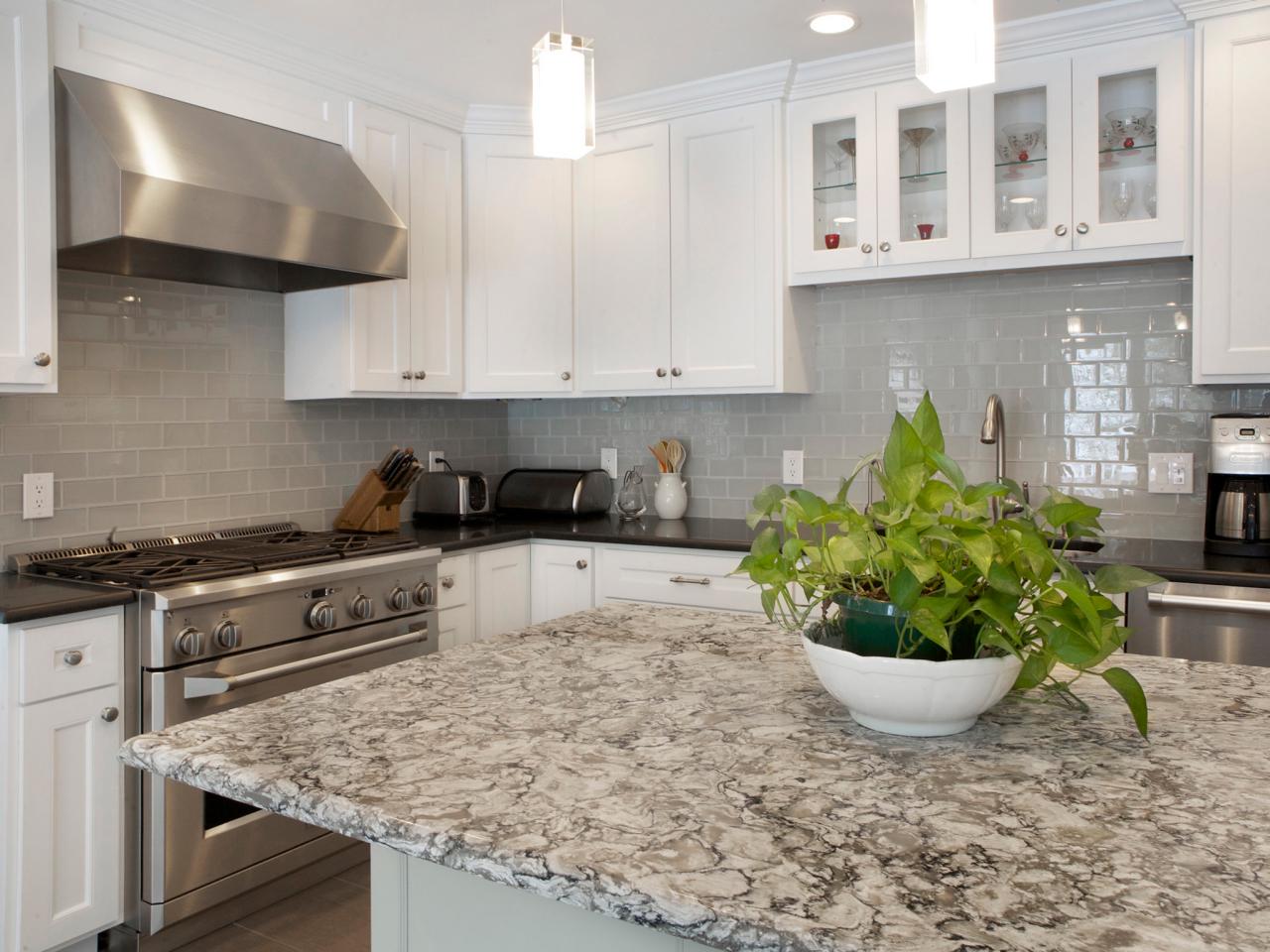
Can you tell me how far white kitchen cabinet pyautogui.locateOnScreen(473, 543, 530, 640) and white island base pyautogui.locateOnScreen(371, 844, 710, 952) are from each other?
2.33 metres

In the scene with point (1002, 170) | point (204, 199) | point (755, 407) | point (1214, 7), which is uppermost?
point (1214, 7)

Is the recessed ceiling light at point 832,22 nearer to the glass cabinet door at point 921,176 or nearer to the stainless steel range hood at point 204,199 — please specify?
the glass cabinet door at point 921,176

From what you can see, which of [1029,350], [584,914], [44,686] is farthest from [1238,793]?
[1029,350]

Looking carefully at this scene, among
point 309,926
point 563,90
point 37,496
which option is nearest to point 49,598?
point 37,496

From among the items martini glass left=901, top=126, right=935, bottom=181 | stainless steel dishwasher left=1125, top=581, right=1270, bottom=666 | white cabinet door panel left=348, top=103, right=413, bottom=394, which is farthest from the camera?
white cabinet door panel left=348, top=103, right=413, bottom=394

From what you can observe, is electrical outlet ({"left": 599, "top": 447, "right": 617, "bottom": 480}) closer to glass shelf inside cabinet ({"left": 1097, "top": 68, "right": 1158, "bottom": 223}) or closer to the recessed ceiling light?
the recessed ceiling light

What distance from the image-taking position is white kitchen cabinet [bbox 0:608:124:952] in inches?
88.4

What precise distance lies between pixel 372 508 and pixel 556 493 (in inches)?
32.0

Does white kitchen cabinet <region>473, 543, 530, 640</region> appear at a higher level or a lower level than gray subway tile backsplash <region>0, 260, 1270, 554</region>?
lower

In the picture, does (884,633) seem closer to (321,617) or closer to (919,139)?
(321,617)

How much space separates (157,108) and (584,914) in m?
2.55

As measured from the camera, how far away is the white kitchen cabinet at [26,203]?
240 cm

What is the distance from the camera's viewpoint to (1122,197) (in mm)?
2963

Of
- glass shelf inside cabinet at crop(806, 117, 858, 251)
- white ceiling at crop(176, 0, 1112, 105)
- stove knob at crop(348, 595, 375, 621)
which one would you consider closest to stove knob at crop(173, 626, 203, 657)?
stove knob at crop(348, 595, 375, 621)
